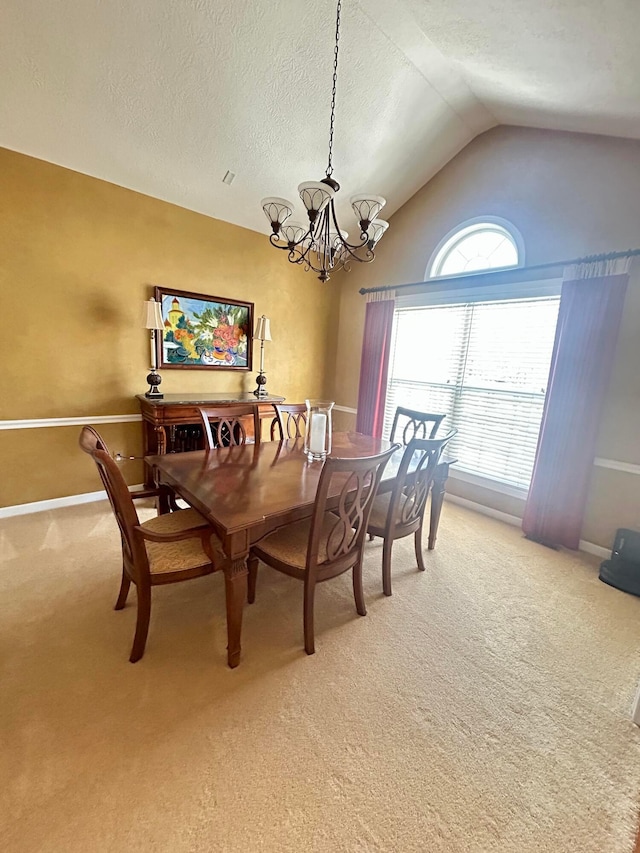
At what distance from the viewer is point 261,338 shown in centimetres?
382

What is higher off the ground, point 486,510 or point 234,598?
point 234,598

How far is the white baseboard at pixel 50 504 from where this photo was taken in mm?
2844

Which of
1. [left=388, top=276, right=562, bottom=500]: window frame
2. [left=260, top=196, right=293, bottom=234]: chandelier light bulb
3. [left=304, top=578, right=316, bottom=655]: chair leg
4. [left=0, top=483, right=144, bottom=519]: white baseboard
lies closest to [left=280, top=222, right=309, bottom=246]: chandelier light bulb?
[left=260, top=196, right=293, bottom=234]: chandelier light bulb

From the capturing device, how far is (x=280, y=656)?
1670 mm

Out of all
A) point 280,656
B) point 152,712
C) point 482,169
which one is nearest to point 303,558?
point 280,656

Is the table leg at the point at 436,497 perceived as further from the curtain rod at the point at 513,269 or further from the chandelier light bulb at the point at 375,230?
the curtain rod at the point at 513,269

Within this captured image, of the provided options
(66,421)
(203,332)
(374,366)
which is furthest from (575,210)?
(66,421)

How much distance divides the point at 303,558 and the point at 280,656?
0.48 metres

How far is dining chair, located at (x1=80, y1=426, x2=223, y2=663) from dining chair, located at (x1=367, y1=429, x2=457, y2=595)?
961 mm

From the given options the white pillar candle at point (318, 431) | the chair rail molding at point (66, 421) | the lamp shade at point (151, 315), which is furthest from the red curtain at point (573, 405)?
the chair rail molding at point (66, 421)

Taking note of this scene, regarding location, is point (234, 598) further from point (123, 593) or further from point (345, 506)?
point (123, 593)

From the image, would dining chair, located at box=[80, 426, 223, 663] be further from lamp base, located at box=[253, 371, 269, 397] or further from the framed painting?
lamp base, located at box=[253, 371, 269, 397]

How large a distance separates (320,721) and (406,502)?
Answer: 122cm

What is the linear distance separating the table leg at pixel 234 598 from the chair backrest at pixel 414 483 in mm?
942
